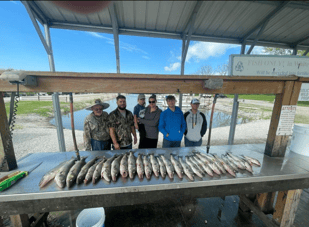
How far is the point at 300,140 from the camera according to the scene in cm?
243

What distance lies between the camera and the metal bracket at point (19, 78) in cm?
130

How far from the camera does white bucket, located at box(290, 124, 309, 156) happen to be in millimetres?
2295

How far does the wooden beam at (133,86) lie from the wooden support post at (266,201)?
193 cm

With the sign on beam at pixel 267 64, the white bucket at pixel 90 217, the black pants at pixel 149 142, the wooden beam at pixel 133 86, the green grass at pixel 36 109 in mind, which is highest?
the sign on beam at pixel 267 64

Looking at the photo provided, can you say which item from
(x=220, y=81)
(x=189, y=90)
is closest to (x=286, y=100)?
(x=220, y=81)

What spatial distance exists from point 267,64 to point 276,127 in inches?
67.6

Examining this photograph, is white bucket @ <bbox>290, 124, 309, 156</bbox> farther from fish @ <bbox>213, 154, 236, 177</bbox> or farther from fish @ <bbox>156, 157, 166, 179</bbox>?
fish @ <bbox>156, 157, 166, 179</bbox>

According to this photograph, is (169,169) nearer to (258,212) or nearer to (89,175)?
(89,175)

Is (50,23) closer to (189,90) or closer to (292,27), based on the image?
(189,90)

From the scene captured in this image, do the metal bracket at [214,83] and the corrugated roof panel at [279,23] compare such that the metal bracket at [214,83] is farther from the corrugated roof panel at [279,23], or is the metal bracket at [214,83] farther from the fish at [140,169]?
the corrugated roof panel at [279,23]

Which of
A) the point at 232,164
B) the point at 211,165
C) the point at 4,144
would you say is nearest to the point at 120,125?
the point at 4,144

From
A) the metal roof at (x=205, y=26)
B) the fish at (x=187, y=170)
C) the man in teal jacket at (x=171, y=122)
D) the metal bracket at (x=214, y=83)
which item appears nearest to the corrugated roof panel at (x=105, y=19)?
the metal roof at (x=205, y=26)

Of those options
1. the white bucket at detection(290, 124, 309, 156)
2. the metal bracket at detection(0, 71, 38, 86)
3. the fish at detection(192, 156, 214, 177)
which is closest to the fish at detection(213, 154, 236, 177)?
the fish at detection(192, 156, 214, 177)

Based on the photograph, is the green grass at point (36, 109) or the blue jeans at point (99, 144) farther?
the green grass at point (36, 109)
